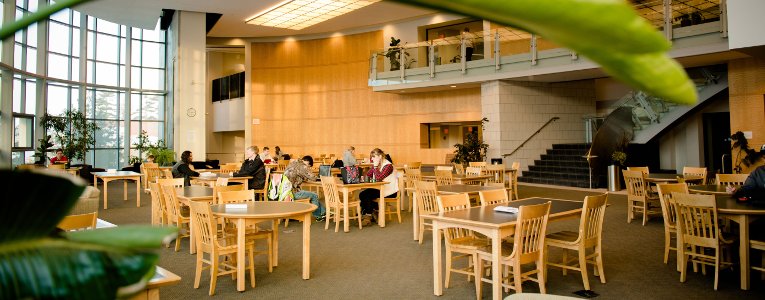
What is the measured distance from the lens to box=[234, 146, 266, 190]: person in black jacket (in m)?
8.43

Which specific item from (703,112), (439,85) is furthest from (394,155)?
(703,112)

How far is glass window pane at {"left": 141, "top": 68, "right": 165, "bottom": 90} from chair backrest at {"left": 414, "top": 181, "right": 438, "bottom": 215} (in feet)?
48.8

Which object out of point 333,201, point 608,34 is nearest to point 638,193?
point 333,201

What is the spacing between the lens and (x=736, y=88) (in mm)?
11523

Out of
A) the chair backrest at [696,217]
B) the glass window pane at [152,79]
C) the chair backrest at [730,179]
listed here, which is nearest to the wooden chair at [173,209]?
the chair backrest at [696,217]

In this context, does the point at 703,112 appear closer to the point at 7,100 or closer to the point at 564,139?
the point at 564,139

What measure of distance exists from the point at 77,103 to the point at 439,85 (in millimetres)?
11661

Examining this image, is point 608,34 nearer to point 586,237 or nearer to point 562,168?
point 586,237

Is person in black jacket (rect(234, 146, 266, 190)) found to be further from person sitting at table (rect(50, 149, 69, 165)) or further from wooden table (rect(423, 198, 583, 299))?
person sitting at table (rect(50, 149, 69, 165))

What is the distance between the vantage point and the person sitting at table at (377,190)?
762 centimetres

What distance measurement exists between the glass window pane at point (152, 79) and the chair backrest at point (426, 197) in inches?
586

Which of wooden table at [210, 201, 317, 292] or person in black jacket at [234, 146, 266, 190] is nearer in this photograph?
wooden table at [210, 201, 317, 292]

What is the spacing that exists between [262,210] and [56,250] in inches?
172

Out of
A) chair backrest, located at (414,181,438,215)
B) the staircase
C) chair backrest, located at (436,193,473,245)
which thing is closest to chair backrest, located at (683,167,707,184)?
the staircase
